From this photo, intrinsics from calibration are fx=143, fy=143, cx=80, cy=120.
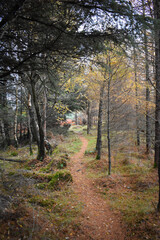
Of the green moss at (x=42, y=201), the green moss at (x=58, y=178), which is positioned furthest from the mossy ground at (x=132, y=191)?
the green moss at (x=42, y=201)

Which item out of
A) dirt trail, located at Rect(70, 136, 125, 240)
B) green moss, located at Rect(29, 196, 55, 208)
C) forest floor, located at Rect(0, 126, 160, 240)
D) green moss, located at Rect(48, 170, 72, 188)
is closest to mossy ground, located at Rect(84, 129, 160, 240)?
forest floor, located at Rect(0, 126, 160, 240)

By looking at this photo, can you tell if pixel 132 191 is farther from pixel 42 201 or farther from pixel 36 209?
pixel 36 209

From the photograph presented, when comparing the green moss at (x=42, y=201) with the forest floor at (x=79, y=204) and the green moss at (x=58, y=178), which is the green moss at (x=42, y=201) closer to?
the forest floor at (x=79, y=204)

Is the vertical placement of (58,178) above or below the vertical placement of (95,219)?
above

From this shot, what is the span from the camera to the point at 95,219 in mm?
4543

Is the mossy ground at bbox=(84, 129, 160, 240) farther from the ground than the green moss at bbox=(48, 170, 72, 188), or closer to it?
closer to it

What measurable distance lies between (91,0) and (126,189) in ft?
22.6

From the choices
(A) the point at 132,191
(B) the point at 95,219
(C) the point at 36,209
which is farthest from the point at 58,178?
(A) the point at 132,191

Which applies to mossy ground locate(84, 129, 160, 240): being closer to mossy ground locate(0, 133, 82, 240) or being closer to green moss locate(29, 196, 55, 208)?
mossy ground locate(0, 133, 82, 240)

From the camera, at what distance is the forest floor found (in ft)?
10.2

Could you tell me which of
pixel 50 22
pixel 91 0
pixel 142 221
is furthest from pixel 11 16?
pixel 142 221

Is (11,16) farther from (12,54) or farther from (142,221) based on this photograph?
(142,221)

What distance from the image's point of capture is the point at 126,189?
6.47 metres

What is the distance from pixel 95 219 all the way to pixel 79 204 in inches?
34.3
